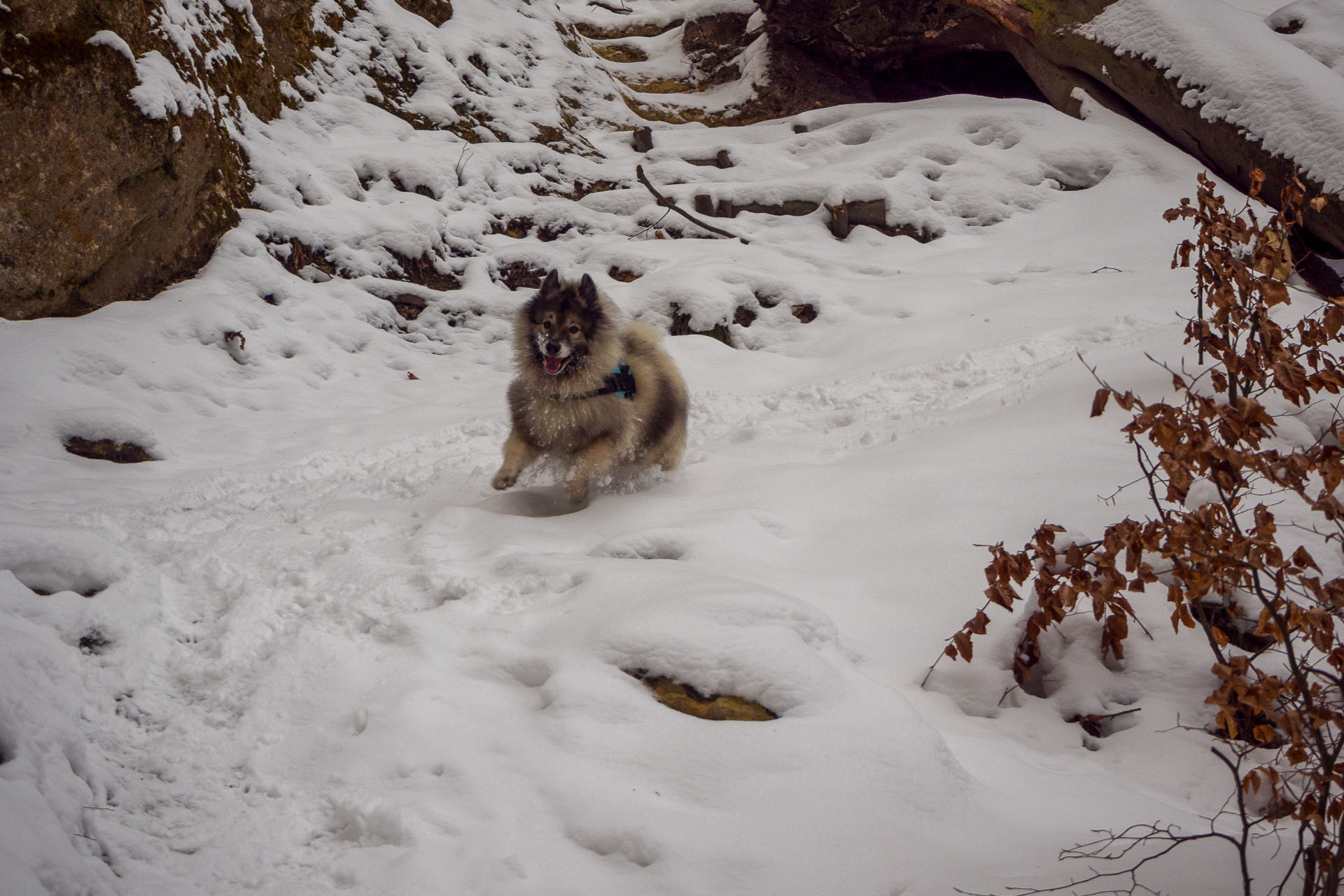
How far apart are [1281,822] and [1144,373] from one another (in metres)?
3.09

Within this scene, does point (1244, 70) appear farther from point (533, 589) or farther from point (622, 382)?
point (533, 589)

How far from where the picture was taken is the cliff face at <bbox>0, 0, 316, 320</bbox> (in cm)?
470

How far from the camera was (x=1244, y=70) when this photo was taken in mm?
8055

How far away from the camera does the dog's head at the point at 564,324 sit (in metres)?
4.02

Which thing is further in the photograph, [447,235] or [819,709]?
[447,235]

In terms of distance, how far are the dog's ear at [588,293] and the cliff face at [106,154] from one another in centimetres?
347

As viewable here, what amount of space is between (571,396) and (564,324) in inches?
15.0

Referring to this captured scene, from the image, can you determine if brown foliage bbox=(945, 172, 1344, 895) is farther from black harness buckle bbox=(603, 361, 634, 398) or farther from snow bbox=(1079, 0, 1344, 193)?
snow bbox=(1079, 0, 1344, 193)

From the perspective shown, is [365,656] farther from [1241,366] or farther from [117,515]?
[1241,366]

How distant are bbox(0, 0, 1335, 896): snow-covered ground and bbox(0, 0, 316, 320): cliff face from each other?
0.98ft

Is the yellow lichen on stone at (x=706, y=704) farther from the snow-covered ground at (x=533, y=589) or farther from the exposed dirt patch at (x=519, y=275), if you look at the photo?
the exposed dirt patch at (x=519, y=275)

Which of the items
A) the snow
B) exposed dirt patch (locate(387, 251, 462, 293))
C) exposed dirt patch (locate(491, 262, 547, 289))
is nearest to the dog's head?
exposed dirt patch (locate(387, 251, 462, 293))

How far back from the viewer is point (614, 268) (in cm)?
794

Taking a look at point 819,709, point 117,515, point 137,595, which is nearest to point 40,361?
point 117,515
